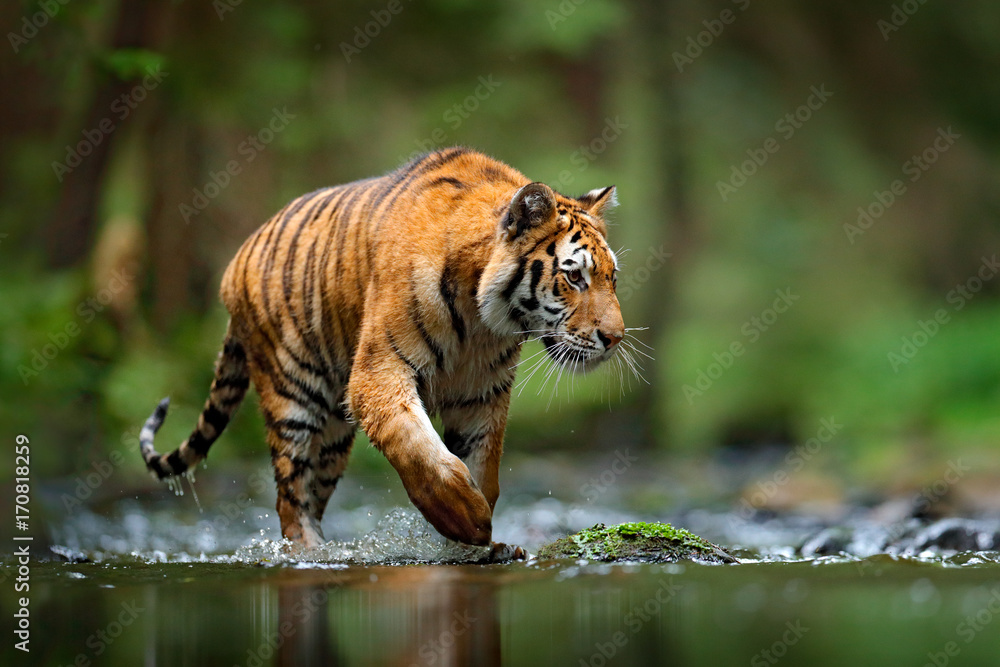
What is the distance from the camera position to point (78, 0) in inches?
365

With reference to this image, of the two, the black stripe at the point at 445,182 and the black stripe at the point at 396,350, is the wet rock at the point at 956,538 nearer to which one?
the black stripe at the point at 396,350

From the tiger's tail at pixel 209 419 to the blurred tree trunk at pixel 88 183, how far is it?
13.4 ft

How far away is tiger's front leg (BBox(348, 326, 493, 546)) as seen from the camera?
4758 mm

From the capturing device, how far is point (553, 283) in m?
4.95

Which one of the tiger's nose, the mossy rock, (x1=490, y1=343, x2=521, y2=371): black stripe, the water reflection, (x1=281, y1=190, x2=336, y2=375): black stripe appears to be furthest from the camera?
(x1=281, y1=190, x2=336, y2=375): black stripe

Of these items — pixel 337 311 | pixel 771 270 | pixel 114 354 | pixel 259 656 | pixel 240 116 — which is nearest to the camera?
pixel 259 656

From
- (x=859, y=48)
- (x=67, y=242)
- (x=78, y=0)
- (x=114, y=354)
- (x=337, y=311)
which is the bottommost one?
(x=337, y=311)

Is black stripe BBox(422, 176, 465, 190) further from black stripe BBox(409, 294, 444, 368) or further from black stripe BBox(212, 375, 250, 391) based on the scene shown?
Result: black stripe BBox(212, 375, 250, 391)

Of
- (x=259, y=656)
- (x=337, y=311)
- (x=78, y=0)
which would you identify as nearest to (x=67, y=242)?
(x=78, y=0)

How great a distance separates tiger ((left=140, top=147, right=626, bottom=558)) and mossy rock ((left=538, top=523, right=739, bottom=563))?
1.08 feet

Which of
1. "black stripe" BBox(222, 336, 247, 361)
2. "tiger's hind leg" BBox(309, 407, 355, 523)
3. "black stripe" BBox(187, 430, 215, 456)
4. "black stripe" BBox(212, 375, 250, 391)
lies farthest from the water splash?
"black stripe" BBox(222, 336, 247, 361)

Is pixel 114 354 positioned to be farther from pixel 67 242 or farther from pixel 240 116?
pixel 240 116

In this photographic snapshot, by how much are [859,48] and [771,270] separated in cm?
357

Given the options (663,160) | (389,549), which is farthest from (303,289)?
(663,160)
